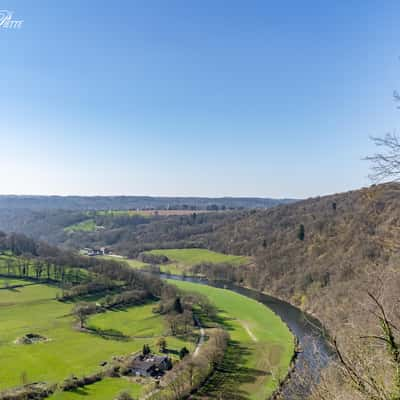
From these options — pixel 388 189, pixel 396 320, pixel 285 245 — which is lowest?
pixel 285 245

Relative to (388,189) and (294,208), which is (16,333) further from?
(294,208)

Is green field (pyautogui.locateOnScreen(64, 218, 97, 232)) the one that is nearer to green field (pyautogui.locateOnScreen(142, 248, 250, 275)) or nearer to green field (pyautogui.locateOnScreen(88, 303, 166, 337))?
green field (pyautogui.locateOnScreen(142, 248, 250, 275))

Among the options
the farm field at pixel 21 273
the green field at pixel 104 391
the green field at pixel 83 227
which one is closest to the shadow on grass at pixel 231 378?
the green field at pixel 104 391

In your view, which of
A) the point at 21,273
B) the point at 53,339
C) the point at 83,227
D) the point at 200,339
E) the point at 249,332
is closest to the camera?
the point at 53,339

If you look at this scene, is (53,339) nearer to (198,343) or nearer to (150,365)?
(150,365)

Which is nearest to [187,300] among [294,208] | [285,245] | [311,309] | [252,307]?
[252,307]

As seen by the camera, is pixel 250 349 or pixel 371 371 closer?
pixel 371 371

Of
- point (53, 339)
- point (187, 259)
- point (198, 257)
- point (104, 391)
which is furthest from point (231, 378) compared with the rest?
point (187, 259)
